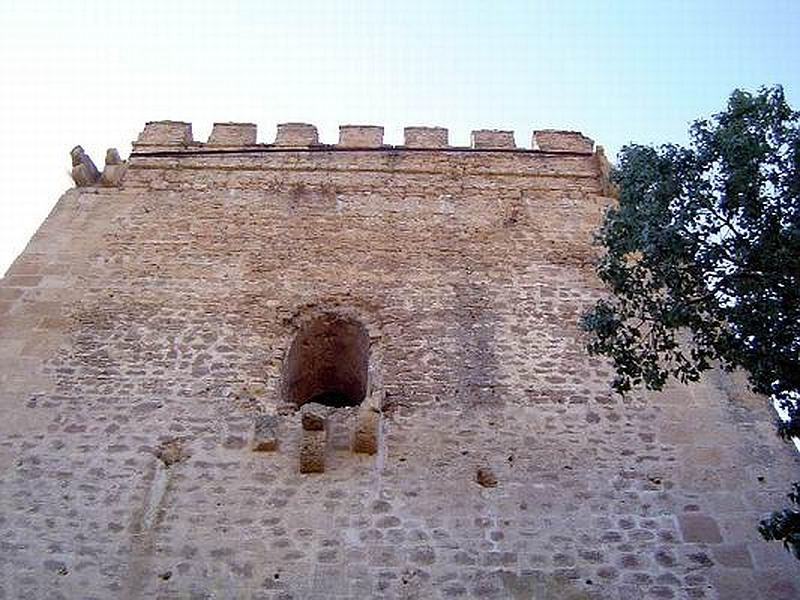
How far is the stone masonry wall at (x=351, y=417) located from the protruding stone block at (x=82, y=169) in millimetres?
344

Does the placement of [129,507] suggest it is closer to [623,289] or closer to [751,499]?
[623,289]

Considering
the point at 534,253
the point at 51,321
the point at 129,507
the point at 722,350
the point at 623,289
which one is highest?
the point at 534,253

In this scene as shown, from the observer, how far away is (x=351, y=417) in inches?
281

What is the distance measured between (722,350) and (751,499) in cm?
165

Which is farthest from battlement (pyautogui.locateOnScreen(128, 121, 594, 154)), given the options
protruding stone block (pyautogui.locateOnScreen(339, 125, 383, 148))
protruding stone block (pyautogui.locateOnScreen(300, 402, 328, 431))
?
protruding stone block (pyautogui.locateOnScreen(300, 402, 328, 431))

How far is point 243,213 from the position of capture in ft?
31.3

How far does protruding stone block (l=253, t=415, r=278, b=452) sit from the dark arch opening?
2.41 feet

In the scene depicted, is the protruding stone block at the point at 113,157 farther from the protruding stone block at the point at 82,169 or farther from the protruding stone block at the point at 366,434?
the protruding stone block at the point at 366,434

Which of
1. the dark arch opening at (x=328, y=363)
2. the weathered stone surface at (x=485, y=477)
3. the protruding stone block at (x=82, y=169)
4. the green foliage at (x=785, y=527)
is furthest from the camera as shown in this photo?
the protruding stone block at (x=82, y=169)

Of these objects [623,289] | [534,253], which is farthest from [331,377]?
[623,289]

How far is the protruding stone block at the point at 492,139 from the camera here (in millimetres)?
10719

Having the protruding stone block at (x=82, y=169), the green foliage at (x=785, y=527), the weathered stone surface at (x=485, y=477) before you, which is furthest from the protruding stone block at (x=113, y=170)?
the green foliage at (x=785, y=527)

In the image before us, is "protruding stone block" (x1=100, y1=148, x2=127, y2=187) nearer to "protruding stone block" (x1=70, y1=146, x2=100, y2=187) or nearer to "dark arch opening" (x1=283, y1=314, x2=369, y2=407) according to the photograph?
"protruding stone block" (x1=70, y1=146, x2=100, y2=187)

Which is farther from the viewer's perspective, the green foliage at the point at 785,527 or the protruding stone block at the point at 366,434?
the protruding stone block at the point at 366,434
